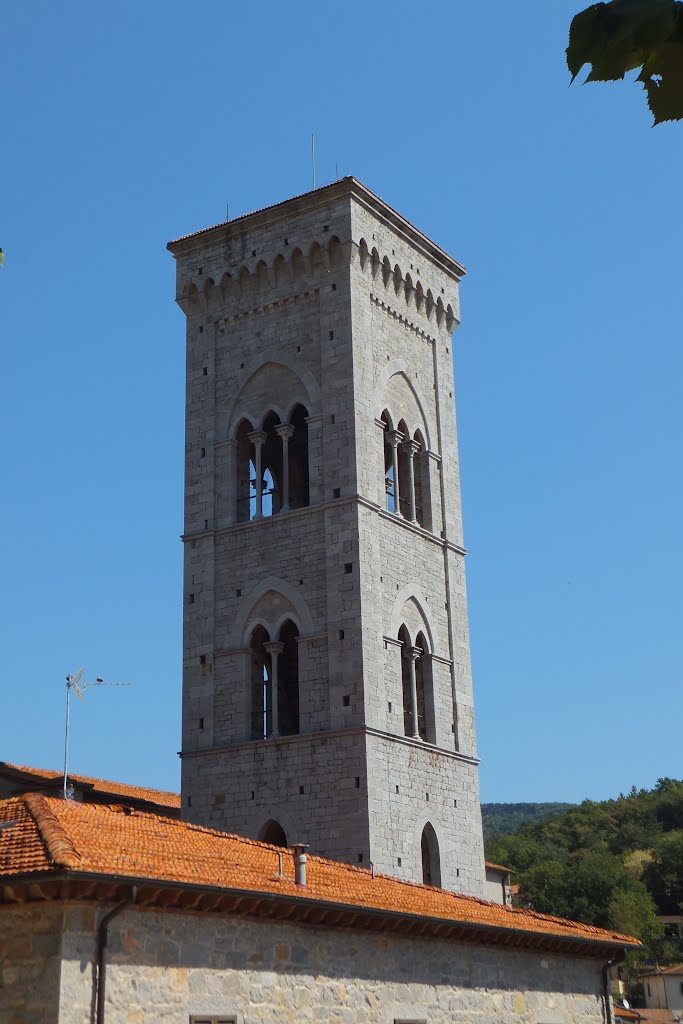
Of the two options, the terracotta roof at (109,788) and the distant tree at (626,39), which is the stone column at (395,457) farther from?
the distant tree at (626,39)

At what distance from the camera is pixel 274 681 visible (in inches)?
1199

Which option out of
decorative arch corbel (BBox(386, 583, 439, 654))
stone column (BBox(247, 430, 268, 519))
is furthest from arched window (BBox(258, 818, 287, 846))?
stone column (BBox(247, 430, 268, 519))

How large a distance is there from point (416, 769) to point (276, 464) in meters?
9.21

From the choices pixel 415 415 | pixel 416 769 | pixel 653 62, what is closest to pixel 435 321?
pixel 415 415

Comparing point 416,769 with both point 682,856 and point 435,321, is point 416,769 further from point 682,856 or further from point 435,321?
point 682,856

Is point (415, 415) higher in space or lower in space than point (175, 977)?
higher

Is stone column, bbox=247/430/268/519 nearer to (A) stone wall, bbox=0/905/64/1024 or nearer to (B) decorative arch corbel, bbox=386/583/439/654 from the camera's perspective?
(B) decorative arch corbel, bbox=386/583/439/654

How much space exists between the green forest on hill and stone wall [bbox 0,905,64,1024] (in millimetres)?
70530

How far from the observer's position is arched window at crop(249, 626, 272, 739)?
3106cm

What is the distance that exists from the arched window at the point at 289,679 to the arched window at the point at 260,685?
1.26ft

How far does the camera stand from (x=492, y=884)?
1609 inches

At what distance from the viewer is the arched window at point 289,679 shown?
31.0m

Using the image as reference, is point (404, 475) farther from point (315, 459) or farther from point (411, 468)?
point (315, 459)

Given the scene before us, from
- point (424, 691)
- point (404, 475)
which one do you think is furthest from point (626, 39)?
point (404, 475)
